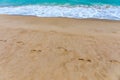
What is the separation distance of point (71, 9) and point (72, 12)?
28.9 inches

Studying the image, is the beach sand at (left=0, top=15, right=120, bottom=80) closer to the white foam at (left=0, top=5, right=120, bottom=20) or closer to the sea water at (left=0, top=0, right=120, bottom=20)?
the white foam at (left=0, top=5, right=120, bottom=20)

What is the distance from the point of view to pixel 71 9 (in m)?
11.1

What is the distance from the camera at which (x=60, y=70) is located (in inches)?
178

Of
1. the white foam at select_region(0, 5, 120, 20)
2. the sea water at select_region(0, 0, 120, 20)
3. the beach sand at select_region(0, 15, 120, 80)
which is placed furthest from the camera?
the sea water at select_region(0, 0, 120, 20)

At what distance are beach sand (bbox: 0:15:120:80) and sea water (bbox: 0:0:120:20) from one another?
187cm

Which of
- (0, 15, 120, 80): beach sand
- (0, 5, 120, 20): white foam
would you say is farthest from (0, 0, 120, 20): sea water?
(0, 15, 120, 80): beach sand

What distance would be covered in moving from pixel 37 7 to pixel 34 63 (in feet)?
24.3

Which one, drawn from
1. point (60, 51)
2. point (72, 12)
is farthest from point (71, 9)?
point (60, 51)

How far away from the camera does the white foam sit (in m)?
9.77

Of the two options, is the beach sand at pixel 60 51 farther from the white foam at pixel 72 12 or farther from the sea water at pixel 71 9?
the sea water at pixel 71 9

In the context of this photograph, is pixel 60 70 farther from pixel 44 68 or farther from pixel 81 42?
pixel 81 42

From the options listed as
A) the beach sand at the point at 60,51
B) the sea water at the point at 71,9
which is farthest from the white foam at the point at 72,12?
the beach sand at the point at 60,51

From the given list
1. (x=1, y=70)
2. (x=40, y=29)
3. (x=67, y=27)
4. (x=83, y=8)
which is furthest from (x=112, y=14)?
(x=1, y=70)

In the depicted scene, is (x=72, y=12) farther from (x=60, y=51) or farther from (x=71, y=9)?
(x=60, y=51)
